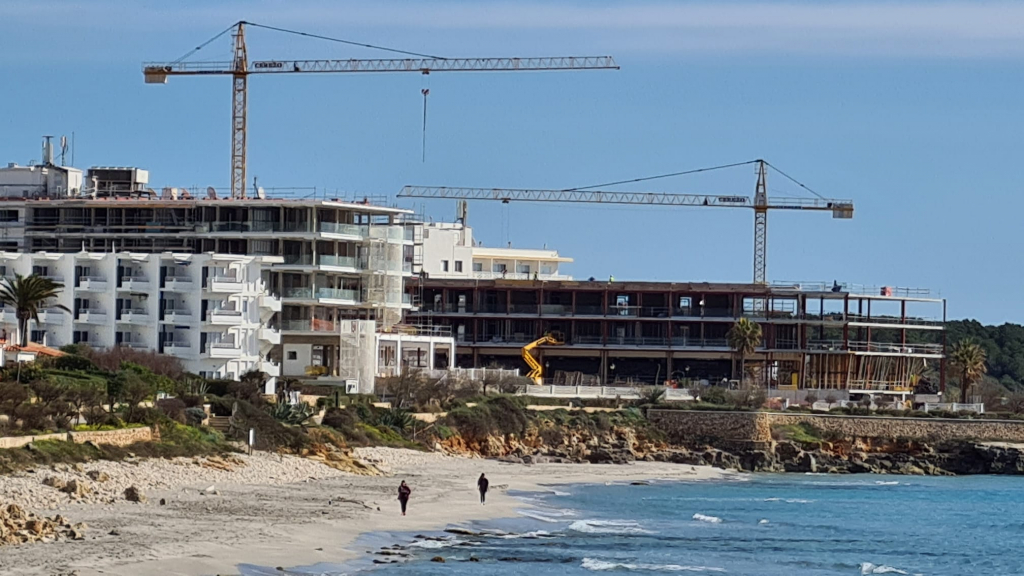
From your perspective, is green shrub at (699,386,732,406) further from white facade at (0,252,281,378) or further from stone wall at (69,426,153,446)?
stone wall at (69,426,153,446)

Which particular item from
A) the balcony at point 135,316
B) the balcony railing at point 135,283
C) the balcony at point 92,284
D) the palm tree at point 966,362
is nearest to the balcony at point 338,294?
the balcony railing at point 135,283

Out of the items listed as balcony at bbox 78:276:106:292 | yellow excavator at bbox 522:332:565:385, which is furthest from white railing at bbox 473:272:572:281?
balcony at bbox 78:276:106:292

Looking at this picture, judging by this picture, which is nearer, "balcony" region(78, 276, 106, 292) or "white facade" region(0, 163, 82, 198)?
"balcony" region(78, 276, 106, 292)

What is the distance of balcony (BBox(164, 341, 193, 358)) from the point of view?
96000 mm

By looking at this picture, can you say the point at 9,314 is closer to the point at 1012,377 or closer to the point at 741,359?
the point at 741,359

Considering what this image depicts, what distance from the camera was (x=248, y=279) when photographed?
99.2 metres

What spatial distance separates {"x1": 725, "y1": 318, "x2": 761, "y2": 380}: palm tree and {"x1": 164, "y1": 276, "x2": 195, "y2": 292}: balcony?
4303cm

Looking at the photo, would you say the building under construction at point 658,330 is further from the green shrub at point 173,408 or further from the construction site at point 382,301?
the green shrub at point 173,408

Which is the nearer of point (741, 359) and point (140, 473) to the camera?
point (140, 473)

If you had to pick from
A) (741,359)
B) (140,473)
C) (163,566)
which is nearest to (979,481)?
(741,359)

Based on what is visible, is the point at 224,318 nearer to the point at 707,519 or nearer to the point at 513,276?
the point at 707,519

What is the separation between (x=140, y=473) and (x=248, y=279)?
46869 mm

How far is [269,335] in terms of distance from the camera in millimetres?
100312

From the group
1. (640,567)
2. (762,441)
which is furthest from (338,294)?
(640,567)
